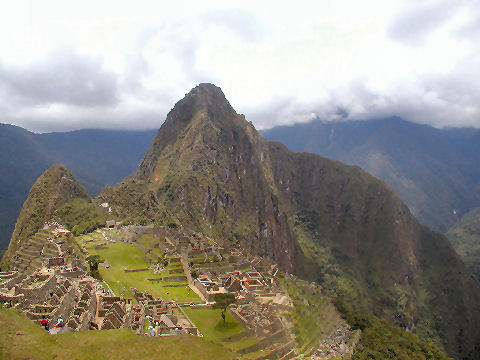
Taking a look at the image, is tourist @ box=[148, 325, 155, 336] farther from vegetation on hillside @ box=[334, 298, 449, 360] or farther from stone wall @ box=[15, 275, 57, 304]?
vegetation on hillside @ box=[334, 298, 449, 360]

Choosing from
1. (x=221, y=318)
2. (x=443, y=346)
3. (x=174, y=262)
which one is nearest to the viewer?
(x=221, y=318)

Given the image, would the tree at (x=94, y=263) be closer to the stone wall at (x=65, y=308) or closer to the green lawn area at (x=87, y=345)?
the stone wall at (x=65, y=308)

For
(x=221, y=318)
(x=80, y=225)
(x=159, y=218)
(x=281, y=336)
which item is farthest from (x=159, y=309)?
(x=159, y=218)

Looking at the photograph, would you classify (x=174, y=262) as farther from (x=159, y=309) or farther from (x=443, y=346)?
(x=443, y=346)

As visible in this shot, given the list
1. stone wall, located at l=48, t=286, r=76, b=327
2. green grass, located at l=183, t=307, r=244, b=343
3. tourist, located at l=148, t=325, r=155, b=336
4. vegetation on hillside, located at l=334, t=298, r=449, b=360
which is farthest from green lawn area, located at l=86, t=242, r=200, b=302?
vegetation on hillside, located at l=334, t=298, r=449, b=360

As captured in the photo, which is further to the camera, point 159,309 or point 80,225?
point 80,225

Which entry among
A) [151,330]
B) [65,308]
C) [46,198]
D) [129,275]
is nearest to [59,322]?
[65,308]

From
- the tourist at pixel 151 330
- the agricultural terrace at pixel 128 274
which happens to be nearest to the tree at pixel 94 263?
the agricultural terrace at pixel 128 274
